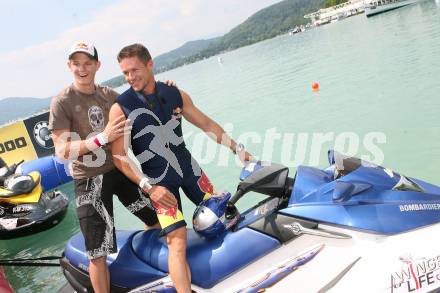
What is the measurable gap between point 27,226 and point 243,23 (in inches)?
7700

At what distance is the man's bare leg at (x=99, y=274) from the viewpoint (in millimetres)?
2902

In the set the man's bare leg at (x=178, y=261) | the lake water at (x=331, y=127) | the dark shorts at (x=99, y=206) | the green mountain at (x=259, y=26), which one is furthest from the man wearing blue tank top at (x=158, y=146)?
the green mountain at (x=259, y=26)

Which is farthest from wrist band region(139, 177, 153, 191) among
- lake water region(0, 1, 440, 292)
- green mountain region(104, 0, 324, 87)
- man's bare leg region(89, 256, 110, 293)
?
green mountain region(104, 0, 324, 87)

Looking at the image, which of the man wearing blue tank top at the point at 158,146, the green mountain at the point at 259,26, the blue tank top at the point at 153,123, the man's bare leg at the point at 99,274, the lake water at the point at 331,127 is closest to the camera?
the man wearing blue tank top at the point at 158,146

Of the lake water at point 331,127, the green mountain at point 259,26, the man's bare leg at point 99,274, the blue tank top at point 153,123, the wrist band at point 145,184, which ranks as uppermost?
the green mountain at point 259,26

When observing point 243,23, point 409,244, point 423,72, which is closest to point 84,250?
point 409,244

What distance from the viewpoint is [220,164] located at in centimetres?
837

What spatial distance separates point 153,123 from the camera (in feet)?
9.12

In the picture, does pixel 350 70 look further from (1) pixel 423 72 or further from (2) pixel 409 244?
(2) pixel 409 244

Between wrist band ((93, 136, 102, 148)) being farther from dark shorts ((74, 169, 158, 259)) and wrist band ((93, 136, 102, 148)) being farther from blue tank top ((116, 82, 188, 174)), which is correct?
dark shorts ((74, 169, 158, 259))

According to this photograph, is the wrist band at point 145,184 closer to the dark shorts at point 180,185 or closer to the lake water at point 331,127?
the dark shorts at point 180,185

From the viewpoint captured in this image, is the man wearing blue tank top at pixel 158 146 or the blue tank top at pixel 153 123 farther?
the blue tank top at pixel 153 123

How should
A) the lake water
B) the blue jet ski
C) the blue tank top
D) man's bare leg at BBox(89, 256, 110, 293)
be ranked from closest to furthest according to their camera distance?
1. the blue jet ski
2. the blue tank top
3. man's bare leg at BBox(89, 256, 110, 293)
4. the lake water

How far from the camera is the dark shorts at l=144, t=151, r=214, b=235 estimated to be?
267 cm
